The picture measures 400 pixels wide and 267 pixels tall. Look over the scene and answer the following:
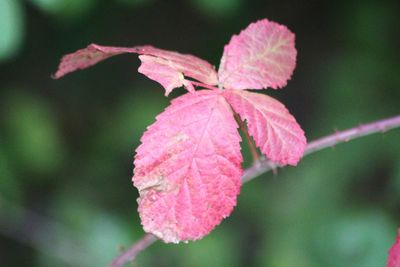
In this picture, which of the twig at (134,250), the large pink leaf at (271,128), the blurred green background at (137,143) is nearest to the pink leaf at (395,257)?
the large pink leaf at (271,128)

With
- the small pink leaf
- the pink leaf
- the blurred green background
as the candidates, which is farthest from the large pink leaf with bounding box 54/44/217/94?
the blurred green background

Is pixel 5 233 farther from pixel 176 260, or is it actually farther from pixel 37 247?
pixel 176 260

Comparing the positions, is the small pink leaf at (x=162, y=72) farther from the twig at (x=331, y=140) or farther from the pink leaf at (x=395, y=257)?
the pink leaf at (x=395, y=257)

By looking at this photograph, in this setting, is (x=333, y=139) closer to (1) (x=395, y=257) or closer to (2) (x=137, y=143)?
(1) (x=395, y=257)

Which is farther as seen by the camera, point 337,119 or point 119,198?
point 119,198

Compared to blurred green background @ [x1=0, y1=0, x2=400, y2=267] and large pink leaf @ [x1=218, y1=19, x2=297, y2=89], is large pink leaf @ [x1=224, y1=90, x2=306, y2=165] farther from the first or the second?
blurred green background @ [x1=0, y1=0, x2=400, y2=267]

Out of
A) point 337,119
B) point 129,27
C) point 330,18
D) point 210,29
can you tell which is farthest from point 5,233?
point 330,18
